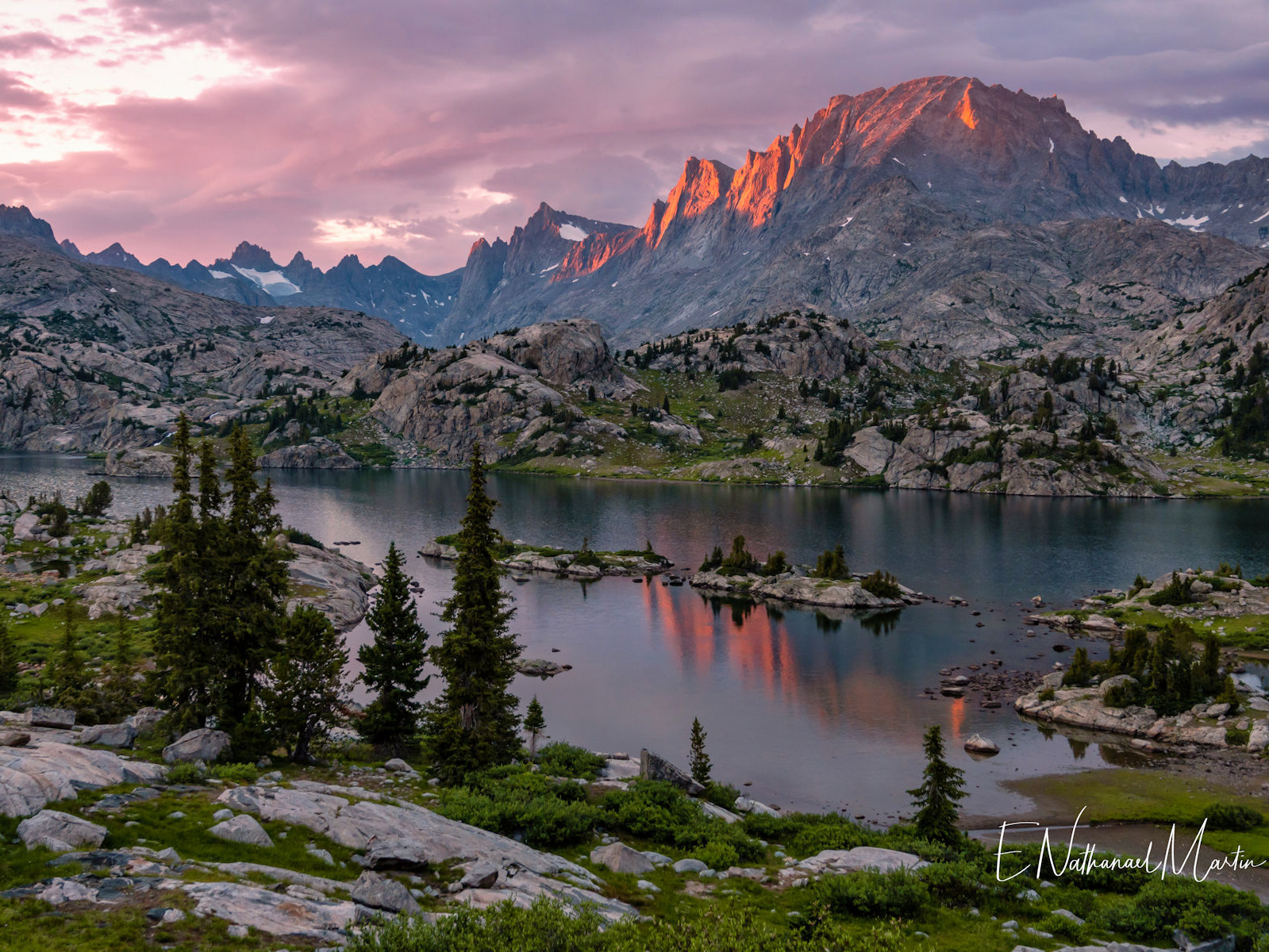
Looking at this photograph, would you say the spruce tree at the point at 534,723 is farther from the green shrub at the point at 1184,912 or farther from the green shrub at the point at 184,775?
the green shrub at the point at 1184,912

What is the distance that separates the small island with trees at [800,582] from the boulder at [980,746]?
149 ft

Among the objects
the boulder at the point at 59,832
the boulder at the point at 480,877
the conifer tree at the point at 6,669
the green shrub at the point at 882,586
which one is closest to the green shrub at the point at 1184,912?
the boulder at the point at 480,877

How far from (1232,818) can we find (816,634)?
52.5m

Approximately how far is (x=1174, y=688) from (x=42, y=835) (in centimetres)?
8175

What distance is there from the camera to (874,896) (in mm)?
24375

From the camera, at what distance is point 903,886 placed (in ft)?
81.5

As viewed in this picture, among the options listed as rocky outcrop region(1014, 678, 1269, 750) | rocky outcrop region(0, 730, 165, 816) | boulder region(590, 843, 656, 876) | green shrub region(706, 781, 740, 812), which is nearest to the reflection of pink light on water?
rocky outcrop region(1014, 678, 1269, 750)

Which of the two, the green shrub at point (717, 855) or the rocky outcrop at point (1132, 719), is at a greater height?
the green shrub at point (717, 855)

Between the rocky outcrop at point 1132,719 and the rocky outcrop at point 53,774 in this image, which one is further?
the rocky outcrop at point 1132,719

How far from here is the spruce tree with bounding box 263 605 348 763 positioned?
3640 centimetres

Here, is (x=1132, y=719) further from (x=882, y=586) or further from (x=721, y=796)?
(x=721, y=796)

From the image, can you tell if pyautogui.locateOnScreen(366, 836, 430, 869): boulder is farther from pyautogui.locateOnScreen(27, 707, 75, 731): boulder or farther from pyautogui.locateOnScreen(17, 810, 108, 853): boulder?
pyautogui.locateOnScreen(27, 707, 75, 731): boulder

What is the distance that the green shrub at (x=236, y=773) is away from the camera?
28.4 metres

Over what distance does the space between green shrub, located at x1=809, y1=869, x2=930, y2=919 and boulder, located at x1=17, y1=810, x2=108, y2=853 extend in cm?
2179
